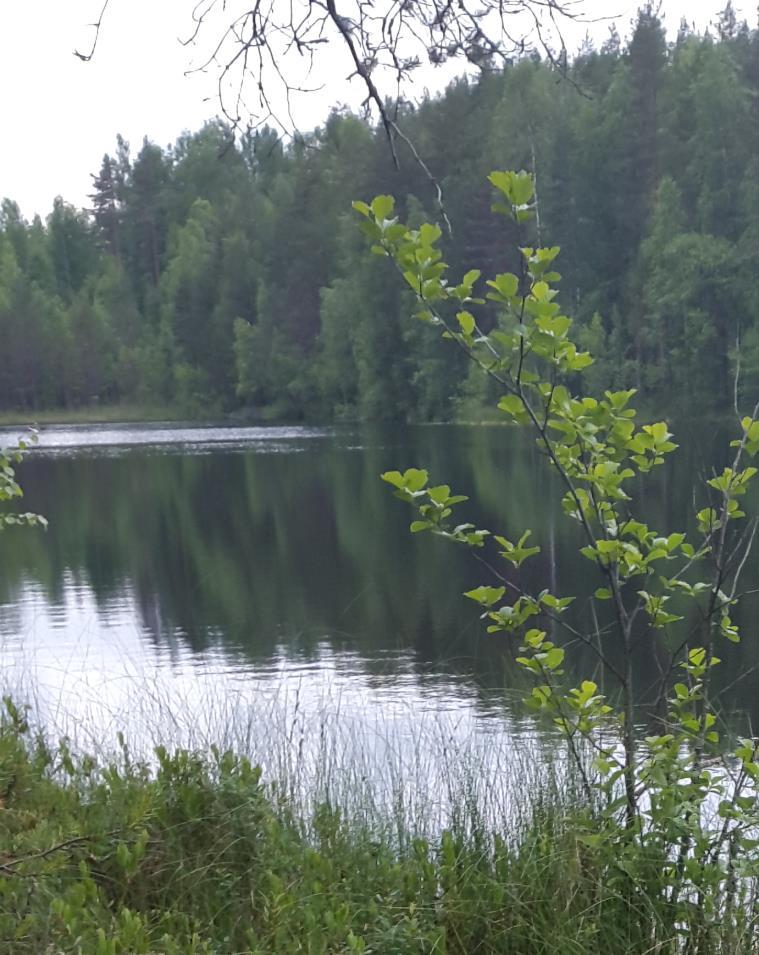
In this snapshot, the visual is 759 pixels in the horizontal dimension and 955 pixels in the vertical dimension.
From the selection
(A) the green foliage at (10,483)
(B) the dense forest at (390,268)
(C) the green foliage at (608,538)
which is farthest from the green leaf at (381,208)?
(B) the dense forest at (390,268)

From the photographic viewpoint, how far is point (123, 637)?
13930mm

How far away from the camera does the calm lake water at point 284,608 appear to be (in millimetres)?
7285

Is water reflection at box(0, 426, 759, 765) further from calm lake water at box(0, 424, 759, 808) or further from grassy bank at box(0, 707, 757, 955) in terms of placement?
grassy bank at box(0, 707, 757, 955)

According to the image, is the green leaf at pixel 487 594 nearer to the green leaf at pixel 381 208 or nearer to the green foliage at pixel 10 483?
the green leaf at pixel 381 208

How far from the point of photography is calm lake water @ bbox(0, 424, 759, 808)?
729cm

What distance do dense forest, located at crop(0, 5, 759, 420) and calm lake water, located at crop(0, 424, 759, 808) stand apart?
27.2 ft

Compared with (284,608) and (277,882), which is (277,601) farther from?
(277,882)

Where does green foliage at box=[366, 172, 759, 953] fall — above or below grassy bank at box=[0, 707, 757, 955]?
above

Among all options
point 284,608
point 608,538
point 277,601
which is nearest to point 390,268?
point 277,601

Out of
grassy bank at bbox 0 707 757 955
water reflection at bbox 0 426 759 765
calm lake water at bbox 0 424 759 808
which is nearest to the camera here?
grassy bank at bbox 0 707 757 955

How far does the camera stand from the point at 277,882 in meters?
3.72

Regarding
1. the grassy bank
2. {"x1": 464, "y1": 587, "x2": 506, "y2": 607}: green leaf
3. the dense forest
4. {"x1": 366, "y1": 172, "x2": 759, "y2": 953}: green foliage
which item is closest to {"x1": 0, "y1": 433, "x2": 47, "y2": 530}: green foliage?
the grassy bank

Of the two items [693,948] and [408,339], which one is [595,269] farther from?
[693,948]

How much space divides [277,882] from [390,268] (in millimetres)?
55862
